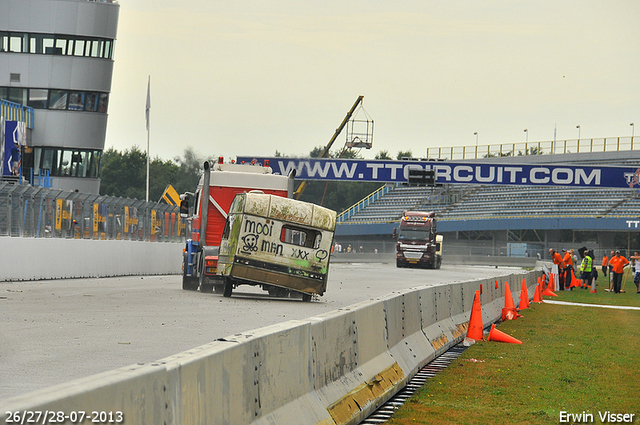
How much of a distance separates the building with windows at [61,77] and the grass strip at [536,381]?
44.5 meters

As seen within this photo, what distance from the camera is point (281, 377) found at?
6.05m

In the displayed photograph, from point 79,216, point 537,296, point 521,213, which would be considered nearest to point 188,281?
point 79,216

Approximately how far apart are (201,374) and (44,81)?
5426 cm

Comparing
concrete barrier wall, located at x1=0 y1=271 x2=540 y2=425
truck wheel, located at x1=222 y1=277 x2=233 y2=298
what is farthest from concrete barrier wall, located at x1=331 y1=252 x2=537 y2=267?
concrete barrier wall, located at x1=0 y1=271 x2=540 y2=425

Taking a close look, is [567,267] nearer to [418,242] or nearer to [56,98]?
[418,242]

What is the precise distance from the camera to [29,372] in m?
8.52

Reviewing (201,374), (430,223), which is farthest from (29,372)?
(430,223)

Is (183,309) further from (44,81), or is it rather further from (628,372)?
(44,81)

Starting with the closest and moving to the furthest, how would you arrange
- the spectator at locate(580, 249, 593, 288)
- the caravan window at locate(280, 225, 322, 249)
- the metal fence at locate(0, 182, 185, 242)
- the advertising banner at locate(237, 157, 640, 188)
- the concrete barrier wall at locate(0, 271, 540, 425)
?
the concrete barrier wall at locate(0, 271, 540, 425) → the caravan window at locate(280, 225, 322, 249) → the metal fence at locate(0, 182, 185, 242) → the spectator at locate(580, 249, 593, 288) → the advertising banner at locate(237, 157, 640, 188)

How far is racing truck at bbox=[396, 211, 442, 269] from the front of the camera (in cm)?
5591

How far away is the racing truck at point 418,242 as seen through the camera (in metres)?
55.9

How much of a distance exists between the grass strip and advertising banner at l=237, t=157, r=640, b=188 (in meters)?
37.1

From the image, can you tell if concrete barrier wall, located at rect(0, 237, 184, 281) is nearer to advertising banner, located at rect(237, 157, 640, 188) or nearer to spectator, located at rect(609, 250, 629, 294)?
spectator, located at rect(609, 250, 629, 294)

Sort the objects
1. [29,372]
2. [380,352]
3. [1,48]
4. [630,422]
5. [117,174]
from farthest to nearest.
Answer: [117,174] → [1,48] → [380,352] → [29,372] → [630,422]
